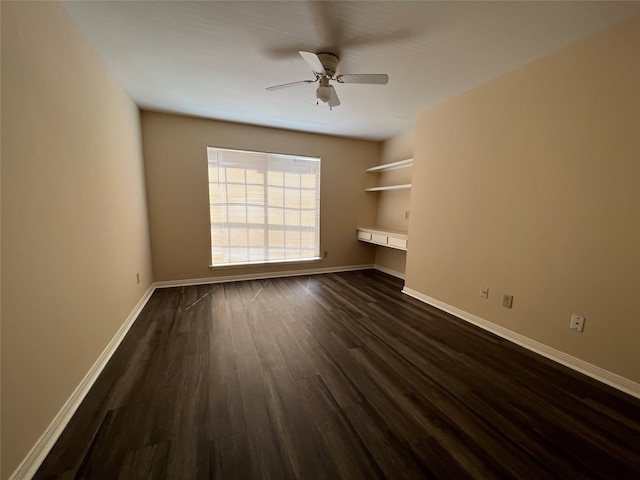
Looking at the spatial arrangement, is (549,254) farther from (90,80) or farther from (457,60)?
(90,80)

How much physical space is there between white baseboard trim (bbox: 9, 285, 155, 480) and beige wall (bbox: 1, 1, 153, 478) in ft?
0.12

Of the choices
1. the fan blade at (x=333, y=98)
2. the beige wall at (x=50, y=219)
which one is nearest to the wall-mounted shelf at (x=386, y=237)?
the fan blade at (x=333, y=98)

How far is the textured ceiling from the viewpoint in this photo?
5.19 ft

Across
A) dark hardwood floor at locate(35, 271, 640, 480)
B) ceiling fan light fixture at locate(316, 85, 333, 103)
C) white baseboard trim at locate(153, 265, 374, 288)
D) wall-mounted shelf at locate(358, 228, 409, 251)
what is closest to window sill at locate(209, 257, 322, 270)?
white baseboard trim at locate(153, 265, 374, 288)

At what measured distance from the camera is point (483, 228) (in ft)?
8.38

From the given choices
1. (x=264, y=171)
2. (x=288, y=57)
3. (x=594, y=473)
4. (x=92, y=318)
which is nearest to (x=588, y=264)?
(x=594, y=473)

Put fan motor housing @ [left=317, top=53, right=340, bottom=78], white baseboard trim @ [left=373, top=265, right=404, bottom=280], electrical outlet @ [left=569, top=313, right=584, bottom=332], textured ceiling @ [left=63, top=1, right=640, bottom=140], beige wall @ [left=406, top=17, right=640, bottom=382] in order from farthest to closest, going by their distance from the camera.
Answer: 1. white baseboard trim @ [left=373, top=265, right=404, bottom=280]
2. fan motor housing @ [left=317, top=53, right=340, bottom=78]
3. electrical outlet @ [left=569, top=313, right=584, bottom=332]
4. beige wall @ [left=406, top=17, right=640, bottom=382]
5. textured ceiling @ [left=63, top=1, right=640, bottom=140]

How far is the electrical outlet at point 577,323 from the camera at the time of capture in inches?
75.1

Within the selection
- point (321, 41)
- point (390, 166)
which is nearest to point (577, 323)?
point (321, 41)

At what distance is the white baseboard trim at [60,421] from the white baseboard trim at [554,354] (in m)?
3.28

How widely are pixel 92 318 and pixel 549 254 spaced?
3527 mm

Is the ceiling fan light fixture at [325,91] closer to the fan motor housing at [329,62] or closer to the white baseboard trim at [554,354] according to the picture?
the fan motor housing at [329,62]

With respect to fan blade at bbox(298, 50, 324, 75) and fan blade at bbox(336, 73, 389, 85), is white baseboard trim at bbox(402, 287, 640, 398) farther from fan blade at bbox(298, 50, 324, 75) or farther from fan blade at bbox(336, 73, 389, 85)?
fan blade at bbox(298, 50, 324, 75)

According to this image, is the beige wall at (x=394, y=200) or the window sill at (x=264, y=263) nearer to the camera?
the window sill at (x=264, y=263)
